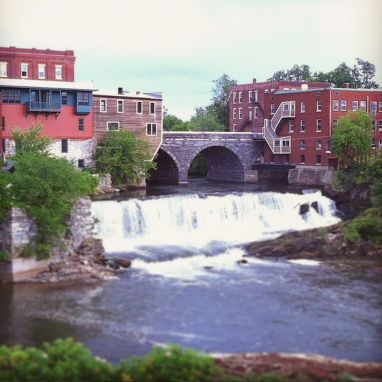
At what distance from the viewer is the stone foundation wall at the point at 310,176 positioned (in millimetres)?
59875

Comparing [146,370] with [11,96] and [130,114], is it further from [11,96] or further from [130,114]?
[130,114]

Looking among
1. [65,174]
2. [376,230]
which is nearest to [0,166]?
[65,174]

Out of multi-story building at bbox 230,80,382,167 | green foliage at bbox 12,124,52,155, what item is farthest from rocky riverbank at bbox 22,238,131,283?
multi-story building at bbox 230,80,382,167

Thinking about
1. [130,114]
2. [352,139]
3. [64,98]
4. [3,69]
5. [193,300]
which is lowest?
[193,300]

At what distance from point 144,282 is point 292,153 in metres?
39.2

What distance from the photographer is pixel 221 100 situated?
9675cm

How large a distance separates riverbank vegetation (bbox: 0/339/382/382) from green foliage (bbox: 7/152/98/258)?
1390cm

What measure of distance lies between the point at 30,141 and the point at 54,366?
31.7 metres

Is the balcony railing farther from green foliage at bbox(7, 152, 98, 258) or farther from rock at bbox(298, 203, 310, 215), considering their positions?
rock at bbox(298, 203, 310, 215)

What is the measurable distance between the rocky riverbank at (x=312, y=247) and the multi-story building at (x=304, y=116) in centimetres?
2504

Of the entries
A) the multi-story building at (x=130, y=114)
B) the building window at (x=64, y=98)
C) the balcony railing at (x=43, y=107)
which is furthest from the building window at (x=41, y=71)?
the balcony railing at (x=43, y=107)

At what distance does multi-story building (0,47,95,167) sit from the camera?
49.2 meters

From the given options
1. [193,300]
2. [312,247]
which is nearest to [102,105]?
[312,247]

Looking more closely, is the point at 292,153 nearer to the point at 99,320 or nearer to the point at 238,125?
the point at 238,125
